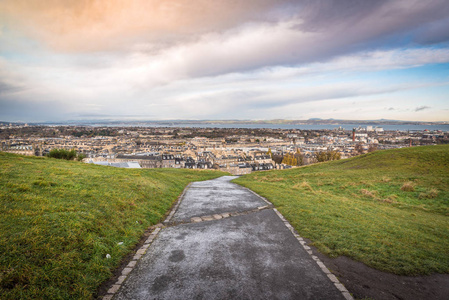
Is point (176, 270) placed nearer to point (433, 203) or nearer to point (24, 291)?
point (24, 291)

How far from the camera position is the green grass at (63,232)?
4426 millimetres

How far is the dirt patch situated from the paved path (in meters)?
0.44

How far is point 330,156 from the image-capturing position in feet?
231

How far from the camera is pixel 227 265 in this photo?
19.3 ft

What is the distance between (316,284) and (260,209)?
6016 mm

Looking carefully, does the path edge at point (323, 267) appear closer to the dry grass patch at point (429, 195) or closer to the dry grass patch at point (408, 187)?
the dry grass patch at point (429, 195)

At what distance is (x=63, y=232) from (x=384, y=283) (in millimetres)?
8309

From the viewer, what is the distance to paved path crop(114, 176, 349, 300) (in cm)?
486

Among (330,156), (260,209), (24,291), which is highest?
(24,291)

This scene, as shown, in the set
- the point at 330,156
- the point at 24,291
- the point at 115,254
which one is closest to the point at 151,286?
the point at 115,254

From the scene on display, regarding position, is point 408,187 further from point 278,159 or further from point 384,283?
point 278,159

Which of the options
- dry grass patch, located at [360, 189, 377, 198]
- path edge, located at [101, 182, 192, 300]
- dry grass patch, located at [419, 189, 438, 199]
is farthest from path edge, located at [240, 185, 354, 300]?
dry grass patch, located at [419, 189, 438, 199]

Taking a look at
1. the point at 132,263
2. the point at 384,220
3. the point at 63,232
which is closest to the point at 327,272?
the point at 132,263

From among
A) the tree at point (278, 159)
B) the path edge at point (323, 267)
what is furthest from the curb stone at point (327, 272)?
the tree at point (278, 159)
